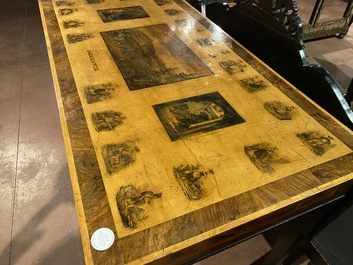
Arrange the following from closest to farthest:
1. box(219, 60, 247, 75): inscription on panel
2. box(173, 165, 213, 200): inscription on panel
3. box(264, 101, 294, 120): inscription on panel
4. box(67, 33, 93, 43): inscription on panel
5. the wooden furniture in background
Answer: box(173, 165, 213, 200): inscription on panel, box(264, 101, 294, 120): inscription on panel, box(219, 60, 247, 75): inscription on panel, box(67, 33, 93, 43): inscription on panel, the wooden furniture in background

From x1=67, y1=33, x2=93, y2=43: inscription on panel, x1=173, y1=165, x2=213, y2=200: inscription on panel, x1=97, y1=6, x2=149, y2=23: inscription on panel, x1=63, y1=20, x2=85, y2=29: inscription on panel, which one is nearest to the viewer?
x1=173, y1=165, x2=213, y2=200: inscription on panel

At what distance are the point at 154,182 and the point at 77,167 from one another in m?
0.24

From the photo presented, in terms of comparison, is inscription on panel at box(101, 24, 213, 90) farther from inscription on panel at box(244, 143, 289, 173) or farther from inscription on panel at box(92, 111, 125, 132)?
inscription on panel at box(244, 143, 289, 173)

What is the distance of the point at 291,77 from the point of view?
1.46 metres

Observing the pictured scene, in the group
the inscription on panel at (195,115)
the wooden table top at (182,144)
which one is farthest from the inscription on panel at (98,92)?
the inscription on panel at (195,115)

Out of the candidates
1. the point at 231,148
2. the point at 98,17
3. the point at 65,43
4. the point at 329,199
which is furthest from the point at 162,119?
the point at 98,17

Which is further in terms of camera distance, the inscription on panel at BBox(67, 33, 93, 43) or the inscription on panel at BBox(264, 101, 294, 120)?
the inscription on panel at BBox(67, 33, 93, 43)

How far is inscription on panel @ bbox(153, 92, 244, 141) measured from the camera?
98 centimetres

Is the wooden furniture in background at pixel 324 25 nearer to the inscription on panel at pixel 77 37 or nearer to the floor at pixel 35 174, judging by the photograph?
the floor at pixel 35 174

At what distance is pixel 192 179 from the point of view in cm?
81

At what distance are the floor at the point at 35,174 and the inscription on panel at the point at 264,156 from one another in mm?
896

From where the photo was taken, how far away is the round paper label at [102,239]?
66 cm

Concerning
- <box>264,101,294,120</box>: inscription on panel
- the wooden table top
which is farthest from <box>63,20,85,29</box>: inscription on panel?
<box>264,101,294,120</box>: inscription on panel

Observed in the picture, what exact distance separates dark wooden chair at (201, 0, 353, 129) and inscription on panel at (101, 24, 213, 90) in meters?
0.48
